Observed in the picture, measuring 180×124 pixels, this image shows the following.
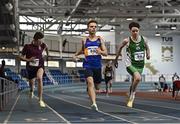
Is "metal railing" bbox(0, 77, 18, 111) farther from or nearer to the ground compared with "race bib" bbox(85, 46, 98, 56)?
nearer to the ground

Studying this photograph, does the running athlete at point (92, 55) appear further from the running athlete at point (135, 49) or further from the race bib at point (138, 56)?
the race bib at point (138, 56)

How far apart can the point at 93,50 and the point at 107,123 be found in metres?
2.23

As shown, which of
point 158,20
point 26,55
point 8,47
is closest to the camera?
point 26,55

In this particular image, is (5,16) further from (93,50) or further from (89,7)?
(93,50)

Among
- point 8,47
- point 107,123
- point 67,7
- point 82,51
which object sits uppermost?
point 67,7

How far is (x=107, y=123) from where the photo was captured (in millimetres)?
7984

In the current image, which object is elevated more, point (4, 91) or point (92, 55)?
point (92, 55)

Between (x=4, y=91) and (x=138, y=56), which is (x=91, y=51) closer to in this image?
(x=138, y=56)

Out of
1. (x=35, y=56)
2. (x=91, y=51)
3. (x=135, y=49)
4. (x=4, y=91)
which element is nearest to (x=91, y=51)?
(x=91, y=51)

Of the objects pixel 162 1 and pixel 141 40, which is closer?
pixel 141 40

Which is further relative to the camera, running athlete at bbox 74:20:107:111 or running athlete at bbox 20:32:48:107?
→ running athlete at bbox 20:32:48:107

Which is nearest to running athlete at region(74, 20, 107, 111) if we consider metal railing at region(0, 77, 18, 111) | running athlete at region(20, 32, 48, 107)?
running athlete at region(20, 32, 48, 107)

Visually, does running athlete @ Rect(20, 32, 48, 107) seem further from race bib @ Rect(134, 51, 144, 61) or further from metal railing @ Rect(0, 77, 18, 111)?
race bib @ Rect(134, 51, 144, 61)

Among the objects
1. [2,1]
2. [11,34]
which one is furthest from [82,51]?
[11,34]
